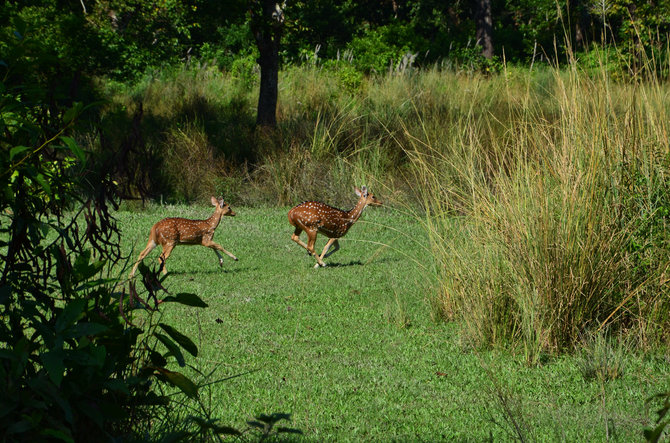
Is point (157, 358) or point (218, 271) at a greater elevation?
point (157, 358)

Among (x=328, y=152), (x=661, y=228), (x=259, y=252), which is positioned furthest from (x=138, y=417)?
(x=328, y=152)

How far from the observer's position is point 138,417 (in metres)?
3.47

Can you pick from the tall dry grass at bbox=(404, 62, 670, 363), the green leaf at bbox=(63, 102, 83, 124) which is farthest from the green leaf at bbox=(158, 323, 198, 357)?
the tall dry grass at bbox=(404, 62, 670, 363)

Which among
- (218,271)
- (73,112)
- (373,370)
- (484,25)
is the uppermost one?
(73,112)

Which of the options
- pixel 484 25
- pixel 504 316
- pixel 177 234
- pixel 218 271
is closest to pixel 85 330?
pixel 504 316

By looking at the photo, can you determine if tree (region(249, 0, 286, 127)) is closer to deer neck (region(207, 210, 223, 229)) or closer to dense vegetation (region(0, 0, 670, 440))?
dense vegetation (region(0, 0, 670, 440))

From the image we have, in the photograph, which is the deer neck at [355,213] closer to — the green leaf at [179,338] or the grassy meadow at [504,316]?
the grassy meadow at [504,316]

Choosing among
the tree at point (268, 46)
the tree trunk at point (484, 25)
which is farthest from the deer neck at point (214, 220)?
the tree trunk at point (484, 25)

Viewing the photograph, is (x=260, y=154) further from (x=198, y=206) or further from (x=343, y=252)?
(x=343, y=252)

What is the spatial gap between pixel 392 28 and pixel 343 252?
23.0 meters

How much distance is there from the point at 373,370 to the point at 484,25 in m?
25.4

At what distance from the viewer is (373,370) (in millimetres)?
5633

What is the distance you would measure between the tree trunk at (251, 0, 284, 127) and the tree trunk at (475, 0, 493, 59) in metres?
14.0

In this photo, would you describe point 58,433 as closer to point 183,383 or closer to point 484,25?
point 183,383
